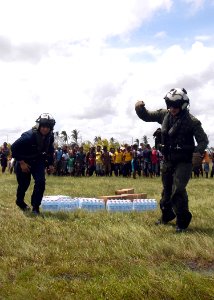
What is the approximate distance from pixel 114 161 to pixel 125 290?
20.6 metres

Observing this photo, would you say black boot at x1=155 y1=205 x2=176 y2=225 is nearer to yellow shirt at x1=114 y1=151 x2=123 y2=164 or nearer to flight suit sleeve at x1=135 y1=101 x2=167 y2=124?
flight suit sleeve at x1=135 y1=101 x2=167 y2=124

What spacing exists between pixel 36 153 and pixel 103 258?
4.05m

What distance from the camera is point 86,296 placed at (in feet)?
12.3

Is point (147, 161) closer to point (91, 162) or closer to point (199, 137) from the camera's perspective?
point (91, 162)

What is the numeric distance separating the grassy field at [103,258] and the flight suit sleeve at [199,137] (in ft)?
4.24

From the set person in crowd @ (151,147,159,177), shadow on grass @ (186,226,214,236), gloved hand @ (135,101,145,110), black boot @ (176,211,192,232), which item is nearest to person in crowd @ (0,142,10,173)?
person in crowd @ (151,147,159,177)

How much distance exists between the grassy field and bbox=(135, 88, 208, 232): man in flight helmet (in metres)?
0.42

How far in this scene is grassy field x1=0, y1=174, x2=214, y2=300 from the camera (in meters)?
3.84

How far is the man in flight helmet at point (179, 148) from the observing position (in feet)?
22.4

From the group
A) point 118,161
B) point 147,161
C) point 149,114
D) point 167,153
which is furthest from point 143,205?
point 118,161

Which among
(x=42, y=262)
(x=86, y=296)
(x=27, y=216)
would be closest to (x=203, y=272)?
(x=86, y=296)

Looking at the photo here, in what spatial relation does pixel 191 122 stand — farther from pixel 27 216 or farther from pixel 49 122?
pixel 27 216

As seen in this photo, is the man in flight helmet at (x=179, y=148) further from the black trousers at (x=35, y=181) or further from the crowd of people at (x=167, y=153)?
the black trousers at (x=35, y=181)

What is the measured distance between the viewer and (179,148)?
700 centimetres
